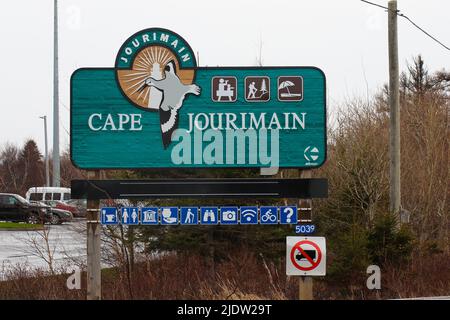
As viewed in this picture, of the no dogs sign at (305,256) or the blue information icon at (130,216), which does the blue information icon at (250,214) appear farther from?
the blue information icon at (130,216)

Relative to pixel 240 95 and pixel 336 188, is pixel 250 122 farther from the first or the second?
pixel 336 188

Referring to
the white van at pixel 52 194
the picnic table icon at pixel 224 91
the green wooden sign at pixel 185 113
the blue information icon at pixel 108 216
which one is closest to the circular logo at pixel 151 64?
the green wooden sign at pixel 185 113

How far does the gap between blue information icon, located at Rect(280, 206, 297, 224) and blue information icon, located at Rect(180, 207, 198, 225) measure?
137 cm

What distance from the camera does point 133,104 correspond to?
36.5 ft

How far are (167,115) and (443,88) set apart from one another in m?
39.4

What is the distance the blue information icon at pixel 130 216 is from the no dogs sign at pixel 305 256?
2.47m

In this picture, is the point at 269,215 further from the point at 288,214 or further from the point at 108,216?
the point at 108,216

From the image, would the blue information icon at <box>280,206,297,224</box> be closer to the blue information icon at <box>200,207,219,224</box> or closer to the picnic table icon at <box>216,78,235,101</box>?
the blue information icon at <box>200,207,219,224</box>

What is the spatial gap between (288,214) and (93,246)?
10.5ft

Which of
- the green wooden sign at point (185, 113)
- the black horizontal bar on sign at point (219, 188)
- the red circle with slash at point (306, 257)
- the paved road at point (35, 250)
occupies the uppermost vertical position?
the green wooden sign at point (185, 113)

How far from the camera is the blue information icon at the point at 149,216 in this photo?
11.0 metres

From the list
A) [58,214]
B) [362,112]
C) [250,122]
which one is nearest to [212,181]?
[250,122]

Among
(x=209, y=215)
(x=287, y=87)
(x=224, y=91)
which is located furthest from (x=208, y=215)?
(x=287, y=87)

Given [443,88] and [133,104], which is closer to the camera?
[133,104]
